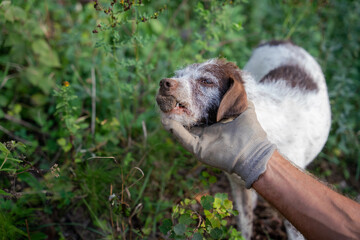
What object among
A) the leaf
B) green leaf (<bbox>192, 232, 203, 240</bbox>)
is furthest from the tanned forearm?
the leaf

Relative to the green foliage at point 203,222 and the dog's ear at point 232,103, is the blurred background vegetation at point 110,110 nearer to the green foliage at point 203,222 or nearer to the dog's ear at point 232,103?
the green foliage at point 203,222

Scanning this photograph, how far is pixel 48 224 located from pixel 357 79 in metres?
4.33

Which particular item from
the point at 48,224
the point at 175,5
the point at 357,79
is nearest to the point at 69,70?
the point at 175,5

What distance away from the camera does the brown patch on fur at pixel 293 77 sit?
298 centimetres

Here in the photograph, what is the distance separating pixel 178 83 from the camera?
7.02 ft

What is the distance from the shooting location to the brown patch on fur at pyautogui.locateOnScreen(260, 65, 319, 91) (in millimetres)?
2979

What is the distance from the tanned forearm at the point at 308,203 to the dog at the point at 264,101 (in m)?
0.51

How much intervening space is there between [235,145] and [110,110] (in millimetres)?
2098

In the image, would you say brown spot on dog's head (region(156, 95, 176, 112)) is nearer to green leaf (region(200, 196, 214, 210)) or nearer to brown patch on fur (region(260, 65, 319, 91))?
green leaf (region(200, 196, 214, 210))

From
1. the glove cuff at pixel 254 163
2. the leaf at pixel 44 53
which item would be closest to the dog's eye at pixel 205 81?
the glove cuff at pixel 254 163

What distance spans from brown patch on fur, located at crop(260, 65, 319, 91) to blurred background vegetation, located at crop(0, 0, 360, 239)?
602 millimetres

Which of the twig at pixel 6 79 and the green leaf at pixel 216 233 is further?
the twig at pixel 6 79

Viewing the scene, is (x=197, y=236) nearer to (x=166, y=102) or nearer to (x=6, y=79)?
(x=166, y=102)

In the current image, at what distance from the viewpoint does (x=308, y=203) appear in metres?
1.76
